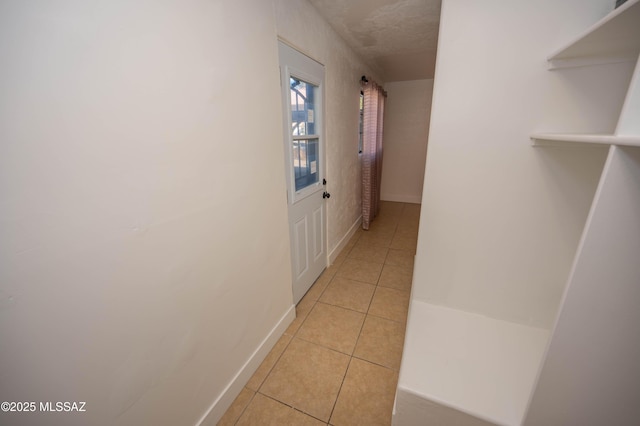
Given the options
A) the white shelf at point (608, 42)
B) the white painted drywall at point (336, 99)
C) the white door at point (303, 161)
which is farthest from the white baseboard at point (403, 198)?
the white shelf at point (608, 42)

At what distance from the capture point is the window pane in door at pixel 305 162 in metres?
1.97

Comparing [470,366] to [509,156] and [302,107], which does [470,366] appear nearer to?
[509,156]

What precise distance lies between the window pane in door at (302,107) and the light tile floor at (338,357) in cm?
149

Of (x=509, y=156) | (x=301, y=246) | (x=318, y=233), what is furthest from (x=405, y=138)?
(x=509, y=156)

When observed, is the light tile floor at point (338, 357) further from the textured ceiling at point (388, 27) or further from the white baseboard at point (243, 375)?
the textured ceiling at point (388, 27)

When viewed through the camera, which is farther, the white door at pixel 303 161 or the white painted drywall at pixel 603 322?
the white door at pixel 303 161

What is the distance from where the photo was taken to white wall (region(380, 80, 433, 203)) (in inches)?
179

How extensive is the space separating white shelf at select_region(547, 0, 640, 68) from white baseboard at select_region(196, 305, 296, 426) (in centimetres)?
209

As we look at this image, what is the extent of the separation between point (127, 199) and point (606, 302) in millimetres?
1507

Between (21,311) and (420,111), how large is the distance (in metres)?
5.18

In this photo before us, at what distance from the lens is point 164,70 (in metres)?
0.89

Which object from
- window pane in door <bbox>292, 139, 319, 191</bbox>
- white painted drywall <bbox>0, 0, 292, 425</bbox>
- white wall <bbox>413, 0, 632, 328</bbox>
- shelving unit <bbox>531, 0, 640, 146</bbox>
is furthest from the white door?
shelving unit <bbox>531, 0, 640, 146</bbox>

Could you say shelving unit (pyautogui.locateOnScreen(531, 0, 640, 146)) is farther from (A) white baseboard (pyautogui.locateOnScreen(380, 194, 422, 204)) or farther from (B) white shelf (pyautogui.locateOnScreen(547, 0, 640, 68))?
(A) white baseboard (pyautogui.locateOnScreen(380, 194, 422, 204))

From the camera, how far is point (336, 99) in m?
2.56
